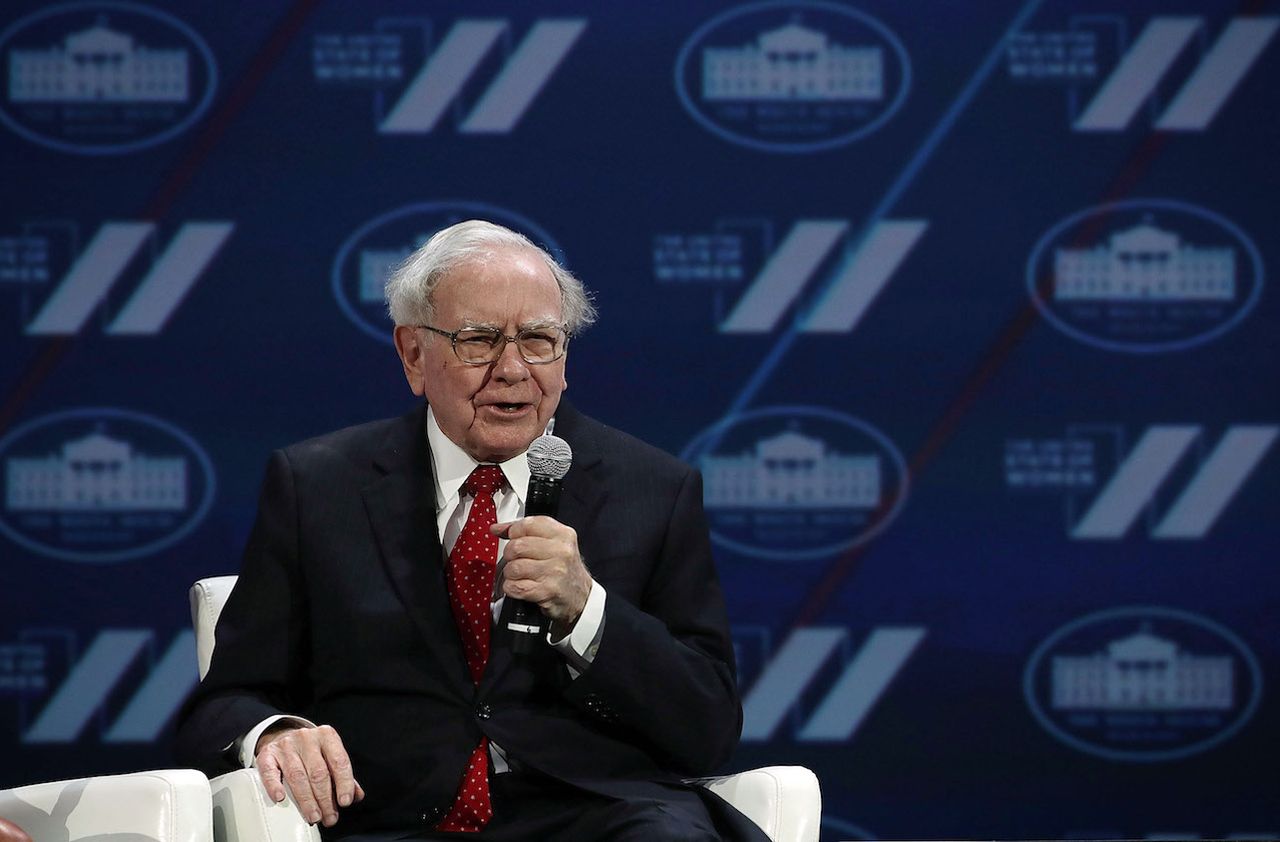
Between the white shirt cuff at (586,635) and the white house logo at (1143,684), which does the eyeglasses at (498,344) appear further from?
the white house logo at (1143,684)

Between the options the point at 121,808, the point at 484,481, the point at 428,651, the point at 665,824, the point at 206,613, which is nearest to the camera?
→ the point at 121,808

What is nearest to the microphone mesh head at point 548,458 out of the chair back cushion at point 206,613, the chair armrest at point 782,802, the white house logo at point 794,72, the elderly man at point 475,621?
the elderly man at point 475,621

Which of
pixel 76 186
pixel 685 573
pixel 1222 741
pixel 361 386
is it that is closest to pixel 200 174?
pixel 76 186

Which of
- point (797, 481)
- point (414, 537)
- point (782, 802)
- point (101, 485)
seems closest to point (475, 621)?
point (414, 537)

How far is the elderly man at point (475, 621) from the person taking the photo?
2.53 m

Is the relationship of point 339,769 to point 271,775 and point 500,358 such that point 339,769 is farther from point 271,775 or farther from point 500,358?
point 500,358

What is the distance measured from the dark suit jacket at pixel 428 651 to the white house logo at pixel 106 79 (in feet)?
6.91

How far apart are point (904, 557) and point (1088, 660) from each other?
0.60 meters

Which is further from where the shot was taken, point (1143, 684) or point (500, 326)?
point (1143, 684)

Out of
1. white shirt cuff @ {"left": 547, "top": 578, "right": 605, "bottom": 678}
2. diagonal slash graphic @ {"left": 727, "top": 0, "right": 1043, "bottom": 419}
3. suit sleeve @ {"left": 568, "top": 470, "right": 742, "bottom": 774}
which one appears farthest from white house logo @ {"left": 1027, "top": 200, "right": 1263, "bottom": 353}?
white shirt cuff @ {"left": 547, "top": 578, "right": 605, "bottom": 678}

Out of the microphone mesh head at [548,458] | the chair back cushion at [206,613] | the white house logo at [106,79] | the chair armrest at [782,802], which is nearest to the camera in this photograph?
the microphone mesh head at [548,458]

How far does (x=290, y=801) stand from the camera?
2.37 m

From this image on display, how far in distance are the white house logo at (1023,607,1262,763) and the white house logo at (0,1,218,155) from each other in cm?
289

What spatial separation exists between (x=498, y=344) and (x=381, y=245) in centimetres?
199
